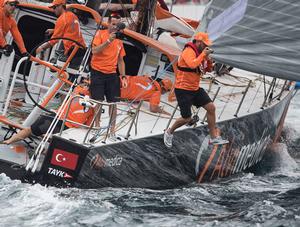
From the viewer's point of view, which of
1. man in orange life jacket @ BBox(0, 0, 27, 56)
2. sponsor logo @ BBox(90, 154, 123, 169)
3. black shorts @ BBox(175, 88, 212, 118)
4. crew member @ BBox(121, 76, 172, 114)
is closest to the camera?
sponsor logo @ BBox(90, 154, 123, 169)

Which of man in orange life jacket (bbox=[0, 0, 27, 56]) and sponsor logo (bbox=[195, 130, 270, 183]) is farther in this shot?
sponsor logo (bbox=[195, 130, 270, 183])

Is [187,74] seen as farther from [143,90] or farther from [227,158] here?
[227,158]

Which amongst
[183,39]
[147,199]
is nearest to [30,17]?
[183,39]

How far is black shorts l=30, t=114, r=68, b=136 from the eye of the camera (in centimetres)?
736

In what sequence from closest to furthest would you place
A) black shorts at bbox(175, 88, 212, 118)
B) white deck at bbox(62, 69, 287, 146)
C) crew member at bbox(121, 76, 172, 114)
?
white deck at bbox(62, 69, 287, 146) → black shorts at bbox(175, 88, 212, 118) → crew member at bbox(121, 76, 172, 114)

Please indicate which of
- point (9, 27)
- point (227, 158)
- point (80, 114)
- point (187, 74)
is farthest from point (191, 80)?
point (9, 27)

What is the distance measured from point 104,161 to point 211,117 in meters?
1.51

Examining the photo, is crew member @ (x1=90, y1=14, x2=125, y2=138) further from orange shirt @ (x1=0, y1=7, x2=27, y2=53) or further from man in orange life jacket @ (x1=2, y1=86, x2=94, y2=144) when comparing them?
orange shirt @ (x1=0, y1=7, x2=27, y2=53)

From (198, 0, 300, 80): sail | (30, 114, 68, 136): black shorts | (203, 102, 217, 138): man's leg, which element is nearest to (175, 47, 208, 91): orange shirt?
(203, 102, 217, 138): man's leg

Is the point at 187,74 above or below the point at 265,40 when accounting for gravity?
below

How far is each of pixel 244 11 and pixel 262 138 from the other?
8.33 ft

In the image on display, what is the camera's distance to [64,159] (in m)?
6.84

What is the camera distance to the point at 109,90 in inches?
300

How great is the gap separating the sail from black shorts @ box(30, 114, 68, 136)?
1.91 m
